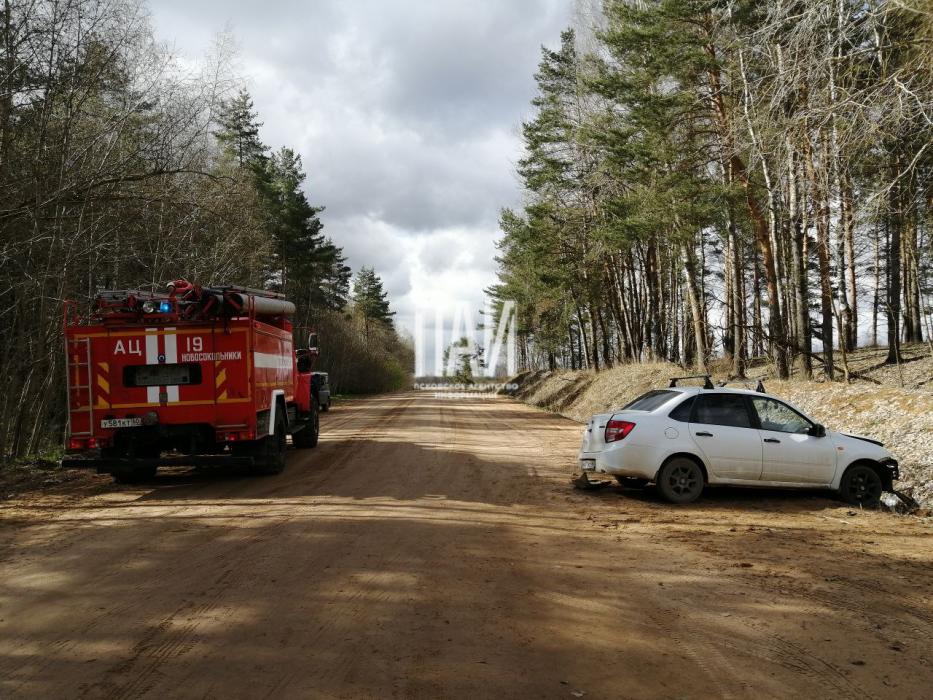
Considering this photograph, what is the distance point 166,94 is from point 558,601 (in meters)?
12.8

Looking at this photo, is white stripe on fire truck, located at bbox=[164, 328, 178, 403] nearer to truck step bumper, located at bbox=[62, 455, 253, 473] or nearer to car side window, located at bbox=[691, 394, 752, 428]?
truck step bumper, located at bbox=[62, 455, 253, 473]

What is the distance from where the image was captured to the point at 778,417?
31.8 ft

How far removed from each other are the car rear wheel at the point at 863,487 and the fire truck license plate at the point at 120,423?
1022cm

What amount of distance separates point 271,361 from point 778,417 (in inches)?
320

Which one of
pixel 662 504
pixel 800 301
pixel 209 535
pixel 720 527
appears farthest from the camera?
pixel 800 301

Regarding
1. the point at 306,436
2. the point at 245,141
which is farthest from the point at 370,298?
the point at 306,436

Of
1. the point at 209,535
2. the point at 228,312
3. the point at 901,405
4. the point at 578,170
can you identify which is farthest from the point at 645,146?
the point at 209,535

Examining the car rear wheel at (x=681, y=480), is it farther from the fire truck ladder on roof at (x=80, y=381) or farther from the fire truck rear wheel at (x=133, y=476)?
the fire truck ladder on roof at (x=80, y=381)

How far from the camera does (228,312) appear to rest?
1034 cm

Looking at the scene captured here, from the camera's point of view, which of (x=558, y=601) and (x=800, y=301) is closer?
(x=558, y=601)

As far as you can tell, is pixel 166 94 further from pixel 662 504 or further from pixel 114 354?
pixel 662 504

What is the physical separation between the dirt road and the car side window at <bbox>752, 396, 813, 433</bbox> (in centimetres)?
110

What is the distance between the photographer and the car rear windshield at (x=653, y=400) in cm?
978

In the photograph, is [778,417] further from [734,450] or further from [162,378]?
[162,378]
